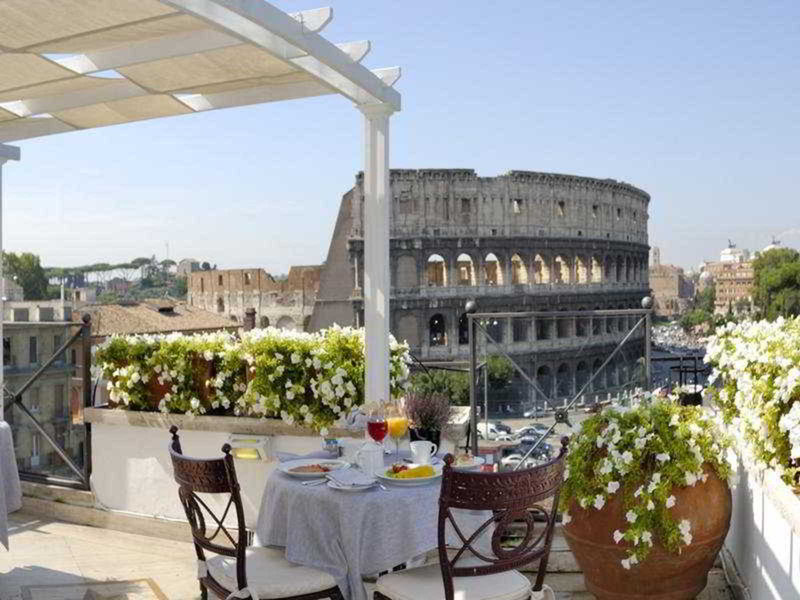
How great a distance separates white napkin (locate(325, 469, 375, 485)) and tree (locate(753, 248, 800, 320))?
56.8 metres

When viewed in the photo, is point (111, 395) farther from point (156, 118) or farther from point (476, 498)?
point (476, 498)

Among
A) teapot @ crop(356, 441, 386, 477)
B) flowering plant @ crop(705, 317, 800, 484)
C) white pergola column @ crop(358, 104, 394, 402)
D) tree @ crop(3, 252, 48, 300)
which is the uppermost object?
tree @ crop(3, 252, 48, 300)

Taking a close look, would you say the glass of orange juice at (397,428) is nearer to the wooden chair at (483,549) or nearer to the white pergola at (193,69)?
the wooden chair at (483,549)

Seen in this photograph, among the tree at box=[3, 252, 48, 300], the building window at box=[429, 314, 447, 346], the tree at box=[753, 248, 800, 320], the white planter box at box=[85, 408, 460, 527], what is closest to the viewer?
the white planter box at box=[85, 408, 460, 527]

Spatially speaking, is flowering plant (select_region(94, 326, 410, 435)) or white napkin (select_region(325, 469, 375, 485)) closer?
white napkin (select_region(325, 469, 375, 485))

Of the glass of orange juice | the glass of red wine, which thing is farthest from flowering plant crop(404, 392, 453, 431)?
the glass of red wine

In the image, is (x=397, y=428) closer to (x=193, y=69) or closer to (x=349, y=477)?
(x=349, y=477)

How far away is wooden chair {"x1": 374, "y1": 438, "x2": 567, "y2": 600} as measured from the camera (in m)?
2.17

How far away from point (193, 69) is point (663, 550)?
108 inches

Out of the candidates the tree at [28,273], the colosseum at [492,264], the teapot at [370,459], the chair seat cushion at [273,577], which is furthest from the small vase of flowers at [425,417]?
the tree at [28,273]

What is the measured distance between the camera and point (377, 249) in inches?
154


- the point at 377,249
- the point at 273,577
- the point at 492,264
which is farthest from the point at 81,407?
the point at 492,264

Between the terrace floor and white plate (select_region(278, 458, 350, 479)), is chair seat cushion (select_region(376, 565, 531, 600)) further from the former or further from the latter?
the terrace floor

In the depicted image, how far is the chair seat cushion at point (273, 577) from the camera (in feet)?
7.78
